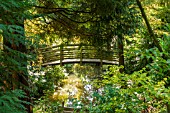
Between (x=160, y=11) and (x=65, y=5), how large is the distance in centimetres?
330

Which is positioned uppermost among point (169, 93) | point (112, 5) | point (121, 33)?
point (112, 5)

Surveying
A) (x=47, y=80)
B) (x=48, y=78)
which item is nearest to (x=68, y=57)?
(x=48, y=78)

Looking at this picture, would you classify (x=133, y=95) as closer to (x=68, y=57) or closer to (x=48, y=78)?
(x=48, y=78)

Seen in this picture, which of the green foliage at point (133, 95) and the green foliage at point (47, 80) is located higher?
the green foliage at point (133, 95)

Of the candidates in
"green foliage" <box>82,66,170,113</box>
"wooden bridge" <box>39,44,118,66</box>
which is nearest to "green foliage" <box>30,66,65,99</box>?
"wooden bridge" <box>39,44,118,66</box>

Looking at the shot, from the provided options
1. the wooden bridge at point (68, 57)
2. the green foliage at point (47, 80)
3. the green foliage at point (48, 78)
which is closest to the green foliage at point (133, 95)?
the green foliage at point (47, 80)

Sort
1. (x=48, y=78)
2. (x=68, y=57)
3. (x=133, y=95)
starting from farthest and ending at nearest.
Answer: (x=68, y=57), (x=48, y=78), (x=133, y=95)

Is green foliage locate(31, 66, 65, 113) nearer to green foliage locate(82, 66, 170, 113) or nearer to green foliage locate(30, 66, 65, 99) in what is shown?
green foliage locate(30, 66, 65, 99)

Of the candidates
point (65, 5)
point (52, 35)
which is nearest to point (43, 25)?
point (52, 35)

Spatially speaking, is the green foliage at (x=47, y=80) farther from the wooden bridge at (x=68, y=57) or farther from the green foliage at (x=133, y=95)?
the green foliage at (x=133, y=95)

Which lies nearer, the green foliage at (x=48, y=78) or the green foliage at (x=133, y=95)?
the green foliage at (x=133, y=95)

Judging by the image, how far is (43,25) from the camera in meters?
5.01

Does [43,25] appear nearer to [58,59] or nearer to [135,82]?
[135,82]

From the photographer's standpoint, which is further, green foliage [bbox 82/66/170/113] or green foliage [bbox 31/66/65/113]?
green foliage [bbox 31/66/65/113]
